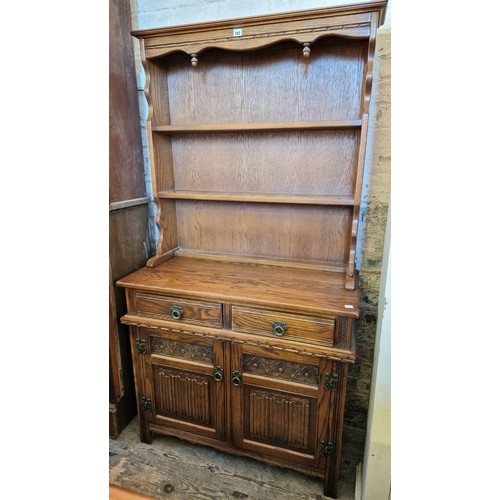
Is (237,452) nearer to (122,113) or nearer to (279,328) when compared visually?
(279,328)

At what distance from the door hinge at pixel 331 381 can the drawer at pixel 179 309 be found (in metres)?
0.50

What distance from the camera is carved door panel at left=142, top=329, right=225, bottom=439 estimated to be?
148cm

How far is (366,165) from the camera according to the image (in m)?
1.57

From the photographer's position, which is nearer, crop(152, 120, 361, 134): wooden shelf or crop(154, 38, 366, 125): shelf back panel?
crop(152, 120, 361, 134): wooden shelf

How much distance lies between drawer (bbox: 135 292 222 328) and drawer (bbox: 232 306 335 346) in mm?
97

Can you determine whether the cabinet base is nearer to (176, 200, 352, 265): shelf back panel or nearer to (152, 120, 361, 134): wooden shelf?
(176, 200, 352, 265): shelf back panel

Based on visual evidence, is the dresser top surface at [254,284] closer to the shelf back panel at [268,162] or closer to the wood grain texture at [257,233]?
the wood grain texture at [257,233]

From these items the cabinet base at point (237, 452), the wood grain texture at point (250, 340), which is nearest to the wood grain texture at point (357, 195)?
the wood grain texture at point (250, 340)

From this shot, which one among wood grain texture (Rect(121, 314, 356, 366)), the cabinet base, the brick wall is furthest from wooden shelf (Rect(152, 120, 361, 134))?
the cabinet base
